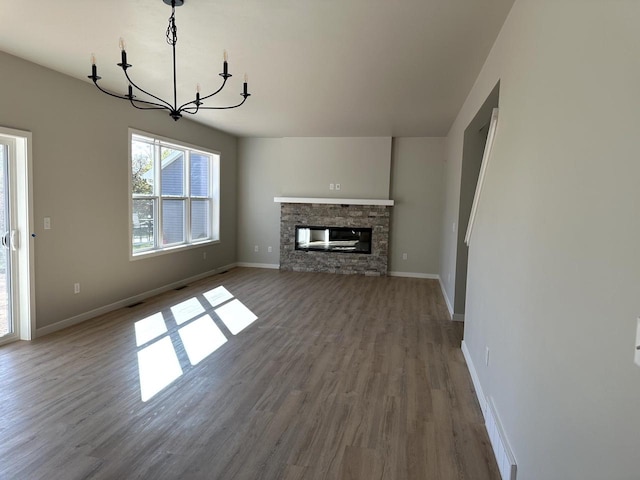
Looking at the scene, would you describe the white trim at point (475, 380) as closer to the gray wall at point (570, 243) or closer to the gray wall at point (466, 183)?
the gray wall at point (570, 243)

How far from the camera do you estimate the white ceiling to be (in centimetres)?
264

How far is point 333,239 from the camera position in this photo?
8102mm

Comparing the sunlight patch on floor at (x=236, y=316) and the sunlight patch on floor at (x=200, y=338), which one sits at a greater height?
the sunlight patch on floor at (x=236, y=316)

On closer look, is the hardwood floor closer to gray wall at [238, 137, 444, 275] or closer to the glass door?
the glass door

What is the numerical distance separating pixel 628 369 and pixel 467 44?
9.01 feet

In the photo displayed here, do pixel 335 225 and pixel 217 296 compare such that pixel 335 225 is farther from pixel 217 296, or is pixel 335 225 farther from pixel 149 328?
pixel 149 328

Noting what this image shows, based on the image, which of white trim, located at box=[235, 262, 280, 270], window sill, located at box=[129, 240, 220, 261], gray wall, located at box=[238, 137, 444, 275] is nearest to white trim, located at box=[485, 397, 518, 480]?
window sill, located at box=[129, 240, 220, 261]

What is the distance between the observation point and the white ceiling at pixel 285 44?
2.64m

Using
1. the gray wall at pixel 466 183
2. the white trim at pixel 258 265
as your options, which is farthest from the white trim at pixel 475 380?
the white trim at pixel 258 265

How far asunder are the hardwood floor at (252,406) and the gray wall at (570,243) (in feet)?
1.81

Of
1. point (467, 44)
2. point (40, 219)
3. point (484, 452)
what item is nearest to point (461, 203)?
point (467, 44)

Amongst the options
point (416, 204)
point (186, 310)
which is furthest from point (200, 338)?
point (416, 204)

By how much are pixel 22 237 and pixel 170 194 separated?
261 cm

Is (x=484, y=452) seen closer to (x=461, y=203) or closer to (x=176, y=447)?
(x=176, y=447)
